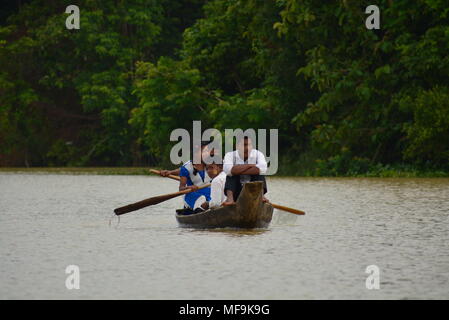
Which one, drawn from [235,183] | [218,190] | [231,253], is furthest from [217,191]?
[231,253]

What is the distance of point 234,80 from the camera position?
48.4 m

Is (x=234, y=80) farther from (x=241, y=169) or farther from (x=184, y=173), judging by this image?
(x=241, y=169)

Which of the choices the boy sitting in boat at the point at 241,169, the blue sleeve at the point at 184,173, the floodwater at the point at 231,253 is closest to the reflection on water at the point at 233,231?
the floodwater at the point at 231,253

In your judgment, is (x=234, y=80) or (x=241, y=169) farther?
(x=234, y=80)

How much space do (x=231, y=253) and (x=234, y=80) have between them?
3490 centimetres

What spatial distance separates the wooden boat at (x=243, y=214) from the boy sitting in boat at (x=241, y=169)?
6.3 inches

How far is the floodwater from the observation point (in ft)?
35.2

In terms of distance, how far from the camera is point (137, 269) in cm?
1223

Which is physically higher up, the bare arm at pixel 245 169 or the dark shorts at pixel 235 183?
the bare arm at pixel 245 169

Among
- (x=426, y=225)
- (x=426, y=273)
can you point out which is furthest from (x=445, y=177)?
(x=426, y=273)

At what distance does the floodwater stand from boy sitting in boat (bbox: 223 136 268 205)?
0.70 metres

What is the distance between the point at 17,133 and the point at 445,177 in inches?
1161

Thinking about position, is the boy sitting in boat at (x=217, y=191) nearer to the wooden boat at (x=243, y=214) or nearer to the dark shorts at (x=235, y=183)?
the wooden boat at (x=243, y=214)

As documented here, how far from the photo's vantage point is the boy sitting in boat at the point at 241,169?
1689 cm
